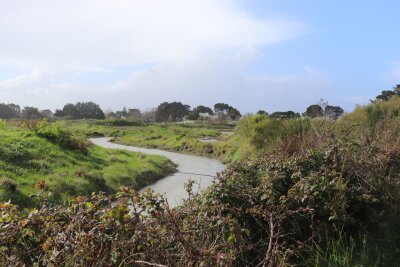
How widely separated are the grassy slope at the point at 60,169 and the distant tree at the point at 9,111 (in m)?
54.9

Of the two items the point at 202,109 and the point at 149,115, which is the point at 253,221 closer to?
the point at 202,109

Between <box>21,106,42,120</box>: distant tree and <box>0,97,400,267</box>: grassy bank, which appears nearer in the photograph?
<box>0,97,400,267</box>: grassy bank

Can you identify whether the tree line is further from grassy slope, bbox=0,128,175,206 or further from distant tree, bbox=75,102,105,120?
grassy slope, bbox=0,128,175,206

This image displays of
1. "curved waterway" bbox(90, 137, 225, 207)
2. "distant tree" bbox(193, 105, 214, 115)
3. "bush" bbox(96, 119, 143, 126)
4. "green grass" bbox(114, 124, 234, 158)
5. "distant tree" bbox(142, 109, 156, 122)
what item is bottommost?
"curved waterway" bbox(90, 137, 225, 207)

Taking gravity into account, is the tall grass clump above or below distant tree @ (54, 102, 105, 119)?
below

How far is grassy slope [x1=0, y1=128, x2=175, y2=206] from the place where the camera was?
1026 cm

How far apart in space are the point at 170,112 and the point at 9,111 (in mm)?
24893

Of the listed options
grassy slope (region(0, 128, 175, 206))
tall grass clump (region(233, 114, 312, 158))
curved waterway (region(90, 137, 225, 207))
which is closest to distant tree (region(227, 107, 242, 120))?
curved waterway (region(90, 137, 225, 207))

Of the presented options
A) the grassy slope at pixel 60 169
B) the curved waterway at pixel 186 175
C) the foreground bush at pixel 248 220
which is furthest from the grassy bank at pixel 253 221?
the curved waterway at pixel 186 175

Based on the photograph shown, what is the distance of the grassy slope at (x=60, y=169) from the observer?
10.3m

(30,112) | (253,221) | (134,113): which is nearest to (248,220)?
(253,221)

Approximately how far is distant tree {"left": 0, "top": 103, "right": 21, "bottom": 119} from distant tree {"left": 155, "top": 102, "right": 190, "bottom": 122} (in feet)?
71.8

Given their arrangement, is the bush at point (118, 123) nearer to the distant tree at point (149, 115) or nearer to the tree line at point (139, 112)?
the tree line at point (139, 112)

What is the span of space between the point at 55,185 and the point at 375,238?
26.0 feet
